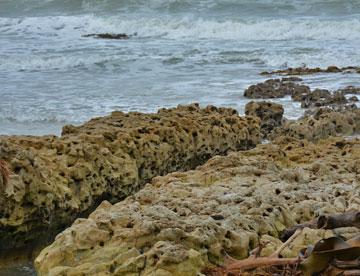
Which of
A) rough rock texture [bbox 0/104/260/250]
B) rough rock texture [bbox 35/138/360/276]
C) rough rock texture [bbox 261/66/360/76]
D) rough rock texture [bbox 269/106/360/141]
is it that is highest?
rough rock texture [bbox 35/138/360/276]

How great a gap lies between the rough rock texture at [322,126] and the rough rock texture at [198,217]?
367cm

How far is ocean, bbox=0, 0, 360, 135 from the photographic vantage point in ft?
42.9

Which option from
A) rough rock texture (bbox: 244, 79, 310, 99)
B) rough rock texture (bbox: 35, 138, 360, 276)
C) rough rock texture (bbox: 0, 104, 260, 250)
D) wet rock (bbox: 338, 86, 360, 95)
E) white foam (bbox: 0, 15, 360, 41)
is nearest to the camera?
rough rock texture (bbox: 35, 138, 360, 276)

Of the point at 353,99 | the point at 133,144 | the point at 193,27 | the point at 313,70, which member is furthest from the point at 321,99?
the point at 193,27

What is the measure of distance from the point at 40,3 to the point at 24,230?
30.1 metres

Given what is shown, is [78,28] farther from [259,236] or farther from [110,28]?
[259,236]

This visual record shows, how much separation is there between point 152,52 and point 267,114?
38.8ft

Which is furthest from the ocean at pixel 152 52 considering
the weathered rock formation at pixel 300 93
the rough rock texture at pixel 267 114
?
the rough rock texture at pixel 267 114

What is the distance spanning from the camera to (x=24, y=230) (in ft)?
16.8

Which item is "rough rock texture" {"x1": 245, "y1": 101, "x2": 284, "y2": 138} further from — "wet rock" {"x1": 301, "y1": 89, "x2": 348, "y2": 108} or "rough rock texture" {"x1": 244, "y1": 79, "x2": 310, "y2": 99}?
"rough rock texture" {"x1": 244, "y1": 79, "x2": 310, "y2": 99}

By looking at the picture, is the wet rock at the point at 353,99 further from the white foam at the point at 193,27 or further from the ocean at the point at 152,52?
the white foam at the point at 193,27

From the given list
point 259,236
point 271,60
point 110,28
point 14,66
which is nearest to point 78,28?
point 110,28

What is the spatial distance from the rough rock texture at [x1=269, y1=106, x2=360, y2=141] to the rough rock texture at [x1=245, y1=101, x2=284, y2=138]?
53cm

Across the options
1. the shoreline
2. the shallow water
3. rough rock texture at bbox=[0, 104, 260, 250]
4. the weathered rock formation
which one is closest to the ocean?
the weathered rock formation
